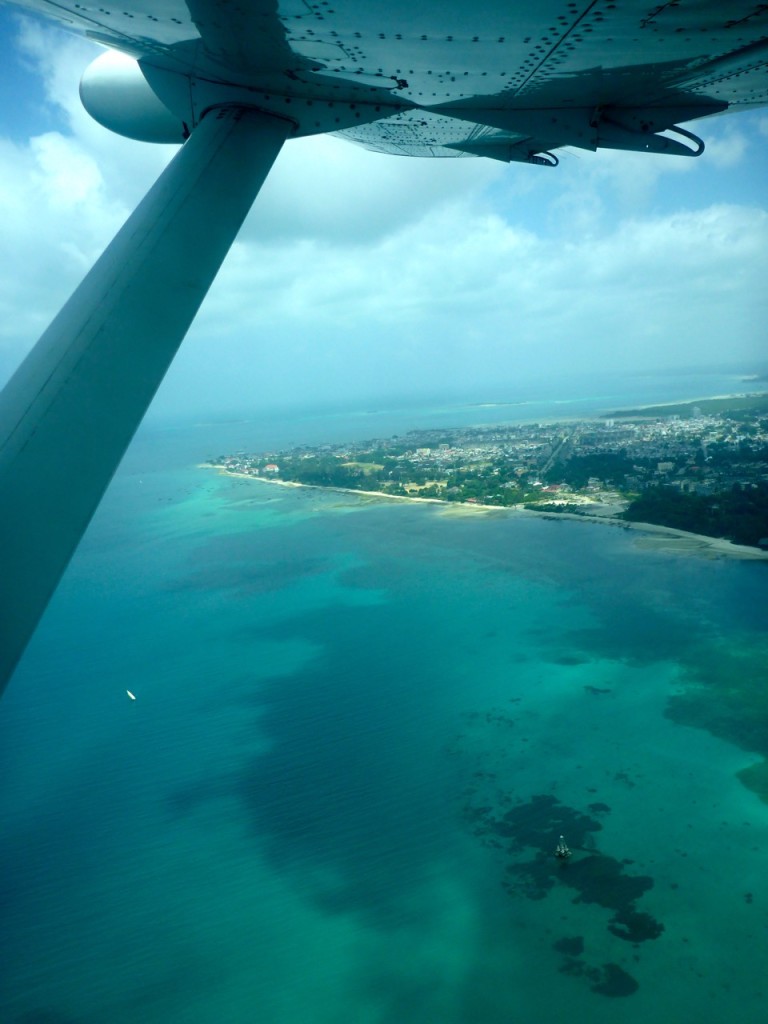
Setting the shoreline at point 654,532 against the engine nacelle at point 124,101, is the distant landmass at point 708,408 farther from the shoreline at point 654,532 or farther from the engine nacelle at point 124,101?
the engine nacelle at point 124,101

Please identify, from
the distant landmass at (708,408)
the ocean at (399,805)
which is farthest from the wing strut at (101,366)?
the distant landmass at (708,408)

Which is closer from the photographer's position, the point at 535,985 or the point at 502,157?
the point at 502,157

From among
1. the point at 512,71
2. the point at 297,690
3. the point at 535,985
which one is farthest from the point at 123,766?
the point at 512,71

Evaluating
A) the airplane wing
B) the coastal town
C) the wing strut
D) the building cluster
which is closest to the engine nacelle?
the airplane wing

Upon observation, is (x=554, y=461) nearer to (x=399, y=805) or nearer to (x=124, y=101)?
(x=399, y=805)

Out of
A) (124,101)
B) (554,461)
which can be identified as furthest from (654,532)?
(124,101)

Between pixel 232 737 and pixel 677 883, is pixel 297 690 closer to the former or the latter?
pixel 232 737

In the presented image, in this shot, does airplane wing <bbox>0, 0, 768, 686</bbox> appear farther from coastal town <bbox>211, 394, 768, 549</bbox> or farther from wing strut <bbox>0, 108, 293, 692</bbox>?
coastal town <bbox>211, 394, 768, 549</bbox>
